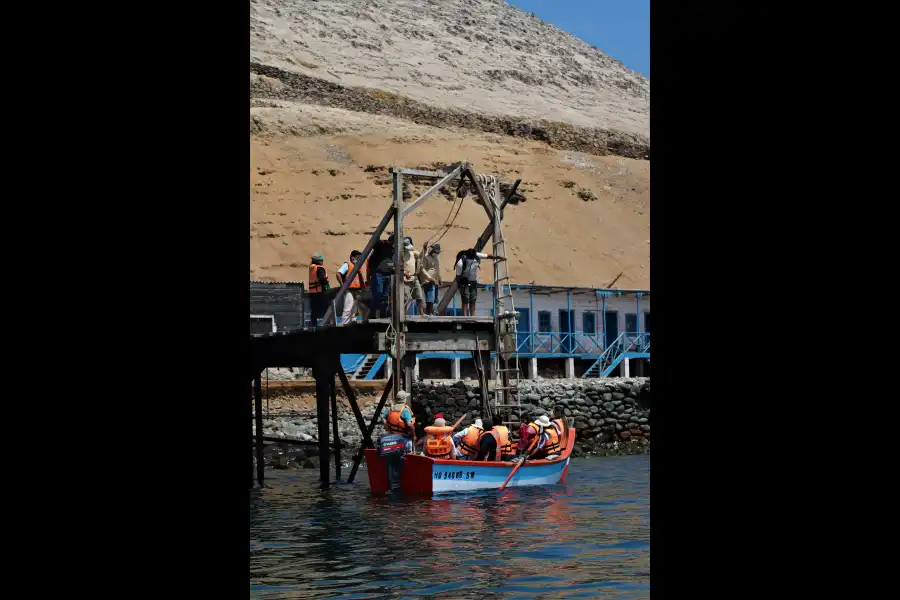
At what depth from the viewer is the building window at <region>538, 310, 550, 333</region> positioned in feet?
139

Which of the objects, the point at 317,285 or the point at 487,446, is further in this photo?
the point at 317,285

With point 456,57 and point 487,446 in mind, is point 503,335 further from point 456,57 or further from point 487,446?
point 456,57

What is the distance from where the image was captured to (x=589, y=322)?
143ft

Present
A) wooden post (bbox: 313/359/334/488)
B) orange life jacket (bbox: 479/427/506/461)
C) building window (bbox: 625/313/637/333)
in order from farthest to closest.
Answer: building window (bbox: 625/313/637/333) → wooden post (bbox: 313/359/334/488) → orange life jacket (bbox: 479/427/506/461)

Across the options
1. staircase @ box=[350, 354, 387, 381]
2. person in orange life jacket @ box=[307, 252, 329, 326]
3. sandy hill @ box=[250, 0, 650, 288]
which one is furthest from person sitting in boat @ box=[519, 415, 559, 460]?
sandy hill @ box=[250, 0, 650, 288]

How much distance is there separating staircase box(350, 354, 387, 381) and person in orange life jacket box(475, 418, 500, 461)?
1588 centimetres

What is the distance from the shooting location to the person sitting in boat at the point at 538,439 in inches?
845

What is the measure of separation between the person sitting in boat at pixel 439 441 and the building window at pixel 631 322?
2496 centimetres

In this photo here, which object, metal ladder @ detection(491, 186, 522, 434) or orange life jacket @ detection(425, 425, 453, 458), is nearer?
orange life jacket @ detection(425, 425, 453, 458)

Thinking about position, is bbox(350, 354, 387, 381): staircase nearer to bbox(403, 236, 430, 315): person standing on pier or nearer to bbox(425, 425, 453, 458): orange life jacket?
bbox(403, 236, 430, 315): person standing on pier

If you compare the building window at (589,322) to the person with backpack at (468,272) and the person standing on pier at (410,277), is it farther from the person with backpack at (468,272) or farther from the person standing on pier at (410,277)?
the person standing on pier at (410,277)

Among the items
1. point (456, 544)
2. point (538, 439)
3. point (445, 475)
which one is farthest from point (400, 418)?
point (456, 544)

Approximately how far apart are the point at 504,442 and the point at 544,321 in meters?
21.6
